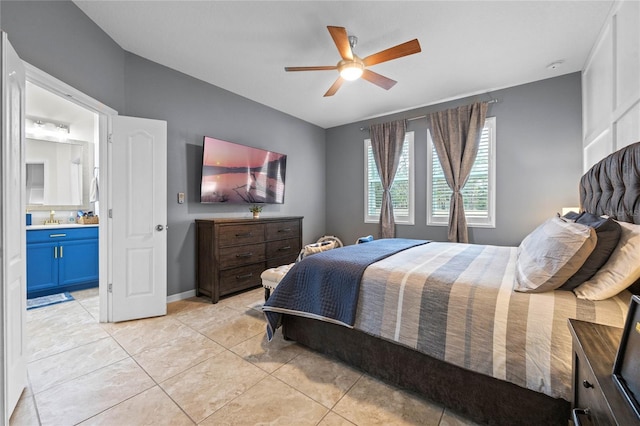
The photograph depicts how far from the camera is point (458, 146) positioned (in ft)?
12.1

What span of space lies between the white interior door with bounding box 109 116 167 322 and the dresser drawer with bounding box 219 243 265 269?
2.07 ft

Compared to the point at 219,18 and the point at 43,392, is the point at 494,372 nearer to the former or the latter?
the point at 43,392

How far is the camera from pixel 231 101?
3.71m

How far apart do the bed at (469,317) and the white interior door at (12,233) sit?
55.4 inches

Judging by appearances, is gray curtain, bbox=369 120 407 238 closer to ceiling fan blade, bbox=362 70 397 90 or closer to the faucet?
ceiling fan blade, bbox=362 70 397 90

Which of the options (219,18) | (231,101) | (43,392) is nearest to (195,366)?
(43,392)

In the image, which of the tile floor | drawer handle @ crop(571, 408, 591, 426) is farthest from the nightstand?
the tile floor

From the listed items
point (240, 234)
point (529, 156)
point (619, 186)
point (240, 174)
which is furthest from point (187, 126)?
point (529, 156)

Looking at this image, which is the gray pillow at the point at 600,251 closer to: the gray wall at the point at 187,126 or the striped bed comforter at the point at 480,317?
the striped bed comforter at the point at 480,317

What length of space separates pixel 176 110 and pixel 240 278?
222 centimetres

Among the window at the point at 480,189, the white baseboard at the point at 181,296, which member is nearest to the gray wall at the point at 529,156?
the window at the point at 480,189

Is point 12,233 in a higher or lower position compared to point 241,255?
higher

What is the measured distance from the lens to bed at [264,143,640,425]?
113cm

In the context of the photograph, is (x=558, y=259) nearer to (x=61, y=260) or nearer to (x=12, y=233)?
(x=12, y=233)
